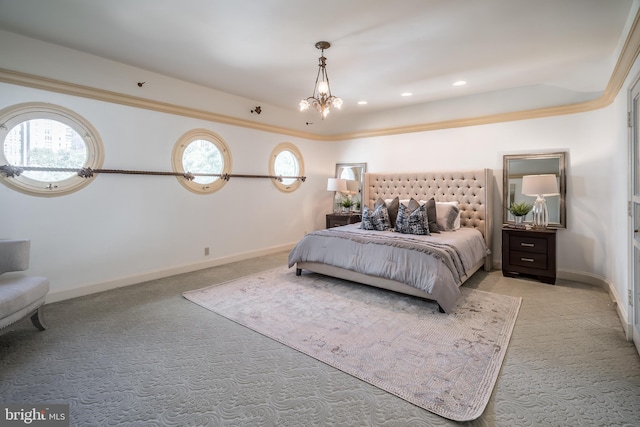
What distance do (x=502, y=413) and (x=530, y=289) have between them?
2597mm

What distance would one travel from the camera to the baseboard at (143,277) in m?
3.39

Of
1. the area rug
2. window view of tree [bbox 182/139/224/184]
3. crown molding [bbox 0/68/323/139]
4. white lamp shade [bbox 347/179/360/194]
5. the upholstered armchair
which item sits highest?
crown molding [bbox 0/68/323/139]

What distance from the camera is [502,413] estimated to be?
5.64ft

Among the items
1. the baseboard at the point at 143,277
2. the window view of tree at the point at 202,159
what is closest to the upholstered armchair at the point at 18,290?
the baseboard at the point at 143,277

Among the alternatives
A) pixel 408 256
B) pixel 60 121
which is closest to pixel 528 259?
pixel 408 256

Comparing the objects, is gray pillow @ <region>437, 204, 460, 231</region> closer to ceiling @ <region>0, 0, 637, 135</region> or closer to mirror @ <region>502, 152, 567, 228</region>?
mirror @ <region>502, 152, 567, 228</region>

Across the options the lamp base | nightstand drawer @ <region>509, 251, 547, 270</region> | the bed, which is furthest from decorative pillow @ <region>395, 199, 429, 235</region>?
the lamp base

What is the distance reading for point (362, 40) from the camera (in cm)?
309

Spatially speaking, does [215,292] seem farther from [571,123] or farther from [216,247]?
[571,123]

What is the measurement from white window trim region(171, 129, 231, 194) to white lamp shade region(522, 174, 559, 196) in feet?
14.6

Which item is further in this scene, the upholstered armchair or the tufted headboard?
the tufted headboard

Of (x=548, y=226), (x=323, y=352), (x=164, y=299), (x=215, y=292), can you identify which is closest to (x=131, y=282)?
(x=164, y=299)

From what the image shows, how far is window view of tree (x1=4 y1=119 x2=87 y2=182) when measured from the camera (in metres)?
3.12

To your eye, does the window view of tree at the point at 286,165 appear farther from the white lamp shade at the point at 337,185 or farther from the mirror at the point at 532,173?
the mirror at the point at 532,173
